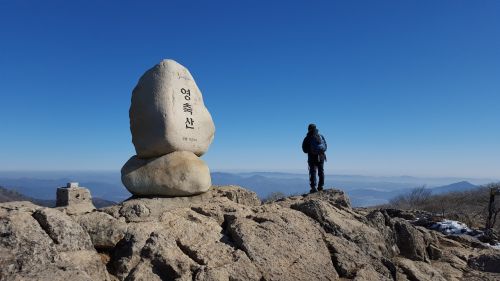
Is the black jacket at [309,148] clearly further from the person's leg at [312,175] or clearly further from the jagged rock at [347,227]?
the jagged rock at [347,227]

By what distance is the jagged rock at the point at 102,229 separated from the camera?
21.1ft

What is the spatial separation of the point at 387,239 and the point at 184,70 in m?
6.39

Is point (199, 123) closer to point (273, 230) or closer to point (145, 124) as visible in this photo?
point (145, 124)

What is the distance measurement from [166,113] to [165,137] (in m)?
0.55

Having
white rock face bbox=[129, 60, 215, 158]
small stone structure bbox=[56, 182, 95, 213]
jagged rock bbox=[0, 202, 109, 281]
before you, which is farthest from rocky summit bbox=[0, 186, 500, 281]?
small stone structure bbox=[56, 182, 95, 213]

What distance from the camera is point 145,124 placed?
370 inches

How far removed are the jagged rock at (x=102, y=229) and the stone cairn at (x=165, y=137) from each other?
2158mm

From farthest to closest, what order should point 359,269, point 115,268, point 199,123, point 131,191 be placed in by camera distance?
point 199,123, point 131,191, point 359,269, point 115,268

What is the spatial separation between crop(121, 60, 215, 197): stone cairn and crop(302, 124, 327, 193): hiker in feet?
14.7

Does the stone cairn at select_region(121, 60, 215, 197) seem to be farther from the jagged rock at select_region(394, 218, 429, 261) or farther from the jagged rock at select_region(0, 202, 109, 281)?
the jagged rock at select_region(394, 218, 429, 261)

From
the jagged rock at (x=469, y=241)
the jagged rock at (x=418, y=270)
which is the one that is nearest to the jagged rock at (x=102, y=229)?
the jagged rock at (x=418, y=270)

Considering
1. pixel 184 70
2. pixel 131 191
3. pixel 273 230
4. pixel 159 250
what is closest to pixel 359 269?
pixel 273 230

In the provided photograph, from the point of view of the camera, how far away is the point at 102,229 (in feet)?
21.4

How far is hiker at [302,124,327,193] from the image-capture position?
12930mm
